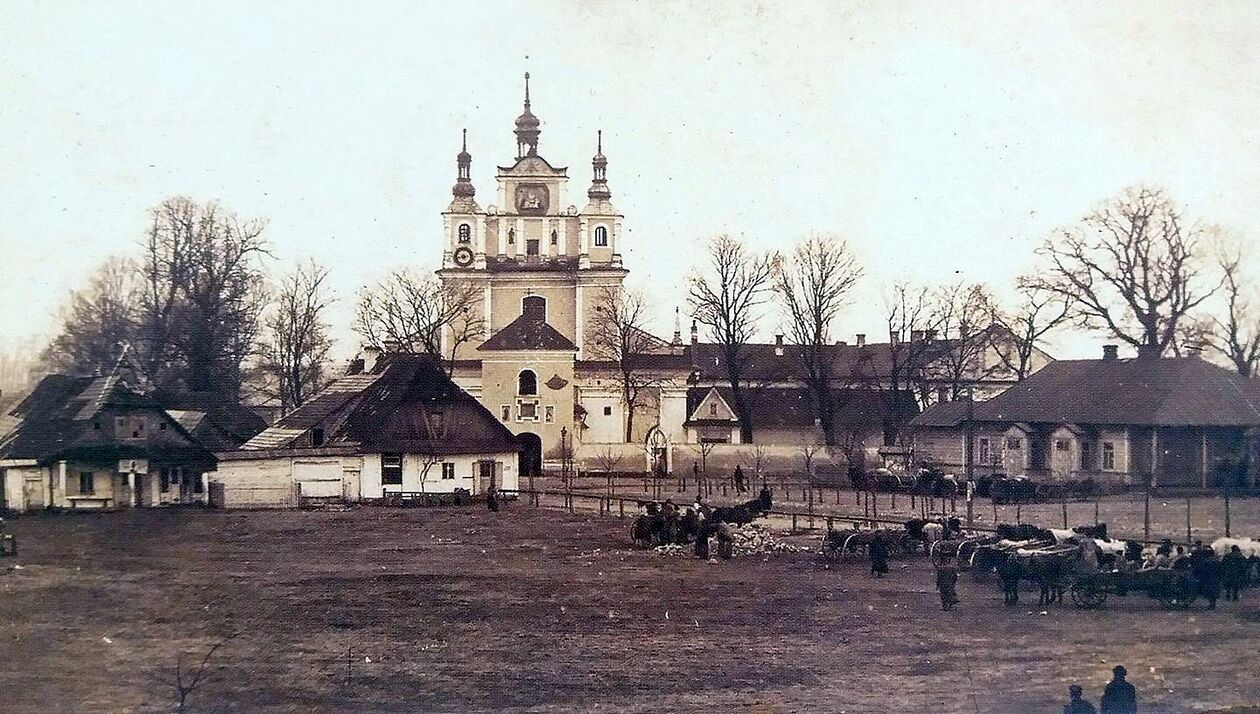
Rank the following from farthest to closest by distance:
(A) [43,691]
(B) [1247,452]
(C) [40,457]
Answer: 1. (B) [1247,452]
2. (C) [40,457]
3. (A) [43,691]

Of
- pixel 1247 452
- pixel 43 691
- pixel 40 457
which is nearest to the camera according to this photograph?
pixel 43 691

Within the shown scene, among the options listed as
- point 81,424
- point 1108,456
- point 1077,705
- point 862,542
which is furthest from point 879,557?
point 81,424

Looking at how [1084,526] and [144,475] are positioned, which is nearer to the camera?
[144,475]

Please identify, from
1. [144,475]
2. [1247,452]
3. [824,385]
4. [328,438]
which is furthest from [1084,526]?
[144,475]

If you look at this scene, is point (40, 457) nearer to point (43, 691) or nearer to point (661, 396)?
point (43, 691)

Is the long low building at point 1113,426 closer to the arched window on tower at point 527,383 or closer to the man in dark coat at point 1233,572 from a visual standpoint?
the man in dark coat at point 1233,572

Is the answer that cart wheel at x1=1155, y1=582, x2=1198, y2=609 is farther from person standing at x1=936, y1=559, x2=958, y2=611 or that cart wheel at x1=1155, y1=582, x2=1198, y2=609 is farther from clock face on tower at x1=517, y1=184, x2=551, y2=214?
clock face on tower at x1=517, y1=184, x2=551, y2=214

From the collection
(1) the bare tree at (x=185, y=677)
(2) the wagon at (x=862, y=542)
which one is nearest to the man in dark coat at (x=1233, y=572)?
(2) the wagon at (x=862, y=542)

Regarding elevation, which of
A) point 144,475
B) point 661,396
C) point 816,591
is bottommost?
point 816,591
